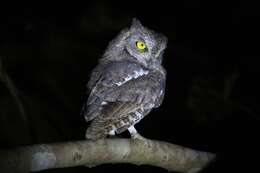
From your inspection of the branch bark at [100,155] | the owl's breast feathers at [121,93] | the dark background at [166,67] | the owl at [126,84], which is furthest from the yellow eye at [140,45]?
the dark background at [166,67]

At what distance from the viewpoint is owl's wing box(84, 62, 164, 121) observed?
3336mm

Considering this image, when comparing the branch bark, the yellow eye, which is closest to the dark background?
the branch bark

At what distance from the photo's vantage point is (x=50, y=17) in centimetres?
758

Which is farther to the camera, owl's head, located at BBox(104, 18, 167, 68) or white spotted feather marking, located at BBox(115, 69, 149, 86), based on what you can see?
owl's head, located at BBox(104, 18, 167, 68)

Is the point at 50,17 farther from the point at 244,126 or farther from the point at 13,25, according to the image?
the point at 244,126

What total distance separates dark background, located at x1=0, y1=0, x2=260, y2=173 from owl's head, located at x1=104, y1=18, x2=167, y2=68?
5.60ft

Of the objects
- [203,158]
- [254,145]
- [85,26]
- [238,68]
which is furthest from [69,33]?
[203,158]

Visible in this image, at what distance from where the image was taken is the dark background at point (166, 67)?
5.83 m

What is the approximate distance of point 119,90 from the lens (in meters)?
3.47

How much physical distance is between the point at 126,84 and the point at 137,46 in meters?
0.39

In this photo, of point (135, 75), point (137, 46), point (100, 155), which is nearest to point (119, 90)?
point (135, 75)

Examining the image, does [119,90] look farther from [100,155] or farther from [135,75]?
[100,155]

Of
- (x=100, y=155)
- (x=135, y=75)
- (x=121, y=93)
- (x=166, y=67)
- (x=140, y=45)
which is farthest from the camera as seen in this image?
(x=166, y=67)

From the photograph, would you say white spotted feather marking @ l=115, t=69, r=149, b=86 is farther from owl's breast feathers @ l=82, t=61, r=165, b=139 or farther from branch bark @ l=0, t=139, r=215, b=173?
branch bark @ l=0, t=139, r=215, b=173
